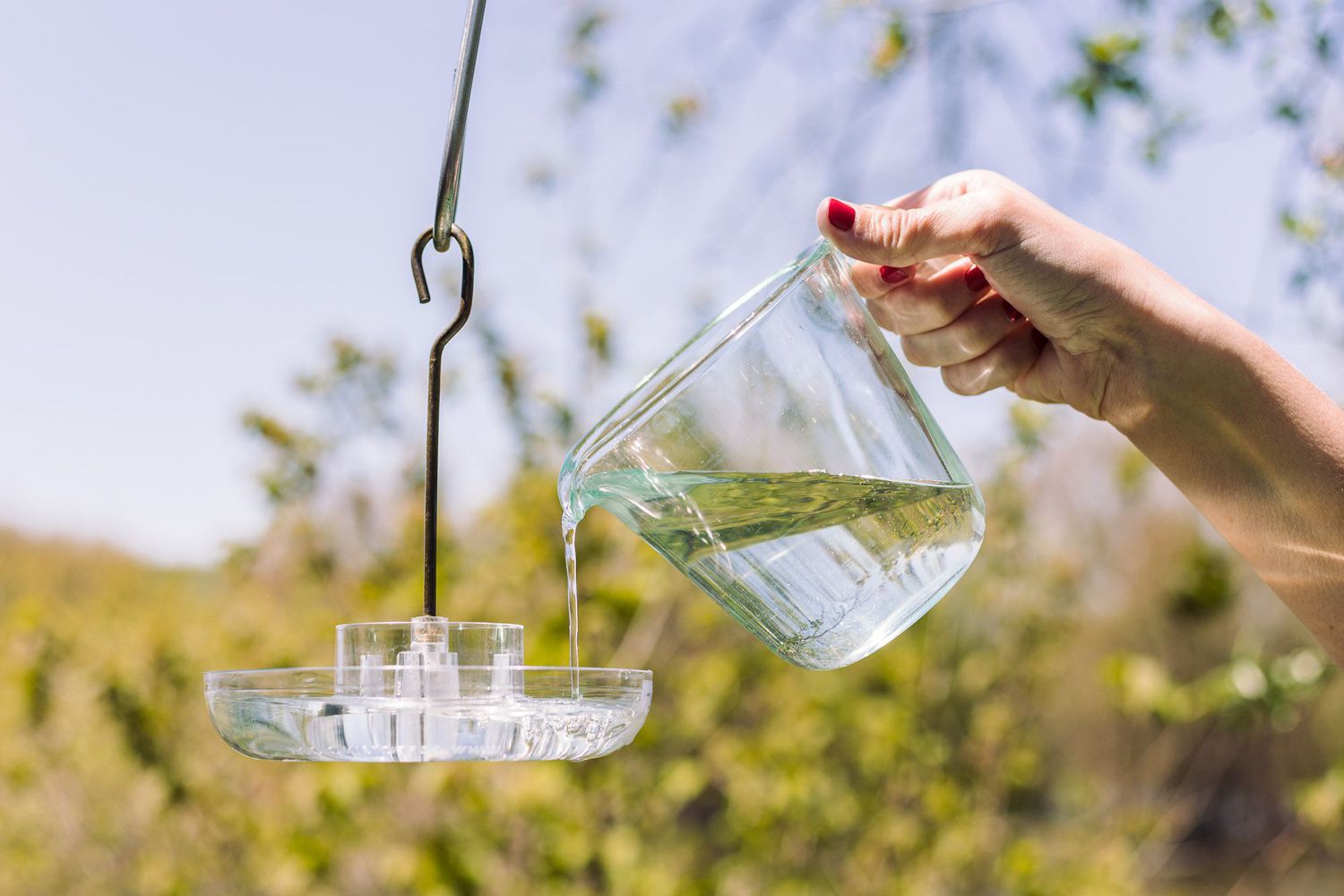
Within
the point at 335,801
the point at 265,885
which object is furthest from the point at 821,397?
the point at 265,885

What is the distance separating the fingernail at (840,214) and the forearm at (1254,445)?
33cm

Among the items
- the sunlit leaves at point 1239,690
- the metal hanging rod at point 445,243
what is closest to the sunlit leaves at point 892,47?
the sunlit leaves at point 1239,690

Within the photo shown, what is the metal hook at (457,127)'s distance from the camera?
677 mm

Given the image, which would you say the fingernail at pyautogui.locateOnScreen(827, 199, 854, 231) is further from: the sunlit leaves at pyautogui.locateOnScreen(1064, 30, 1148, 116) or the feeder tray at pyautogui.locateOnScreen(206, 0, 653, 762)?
the sunlit leaves at pyautogui.locateOnScreen(1064, 30, 1148, 116)

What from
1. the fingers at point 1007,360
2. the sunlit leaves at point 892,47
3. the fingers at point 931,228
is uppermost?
the sunlit leaves at point 892,47

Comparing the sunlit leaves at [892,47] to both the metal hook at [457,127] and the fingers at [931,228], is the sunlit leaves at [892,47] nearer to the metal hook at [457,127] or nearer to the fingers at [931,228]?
the fingers at [931,228]

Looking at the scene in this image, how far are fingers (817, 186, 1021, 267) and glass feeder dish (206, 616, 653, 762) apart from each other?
1.37 feet

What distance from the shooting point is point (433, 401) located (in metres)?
0.74

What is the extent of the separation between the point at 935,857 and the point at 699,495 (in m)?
2.83

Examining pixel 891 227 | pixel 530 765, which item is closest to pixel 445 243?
pixel 891 227

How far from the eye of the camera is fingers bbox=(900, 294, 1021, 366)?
117 cm

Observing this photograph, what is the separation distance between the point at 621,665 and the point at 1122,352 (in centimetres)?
173

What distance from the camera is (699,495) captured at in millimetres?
761

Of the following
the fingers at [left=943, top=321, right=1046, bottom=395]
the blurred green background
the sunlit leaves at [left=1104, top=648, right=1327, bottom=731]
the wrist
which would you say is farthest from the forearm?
the sunlit leaves at [left=1104, top=648, right=1327, bottom=731]
